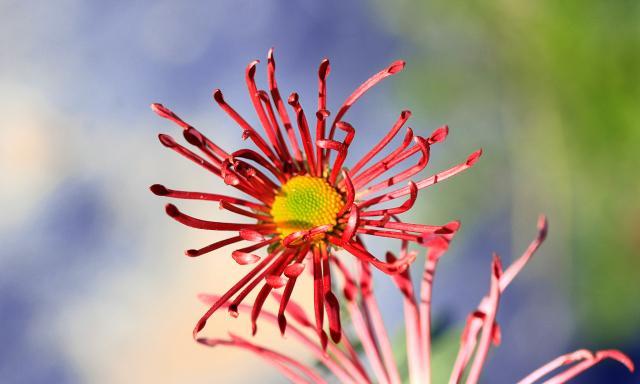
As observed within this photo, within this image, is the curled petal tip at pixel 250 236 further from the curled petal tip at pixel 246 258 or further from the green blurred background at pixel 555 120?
the green blurred background at pixel 555 120

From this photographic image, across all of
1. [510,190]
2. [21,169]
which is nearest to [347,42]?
[510,190]

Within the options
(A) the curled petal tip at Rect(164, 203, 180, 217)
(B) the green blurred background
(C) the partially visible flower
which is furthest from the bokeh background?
(A) the curled petal tip at Rect(164, 203, 180, 217)

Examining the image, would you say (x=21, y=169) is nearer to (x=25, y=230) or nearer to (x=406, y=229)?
(x=25, y=230)

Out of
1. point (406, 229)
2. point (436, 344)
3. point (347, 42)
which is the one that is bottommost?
point (436, 344)

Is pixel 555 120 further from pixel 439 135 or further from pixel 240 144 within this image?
pixel 439 135

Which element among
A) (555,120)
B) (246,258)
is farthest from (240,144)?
(246,258)
